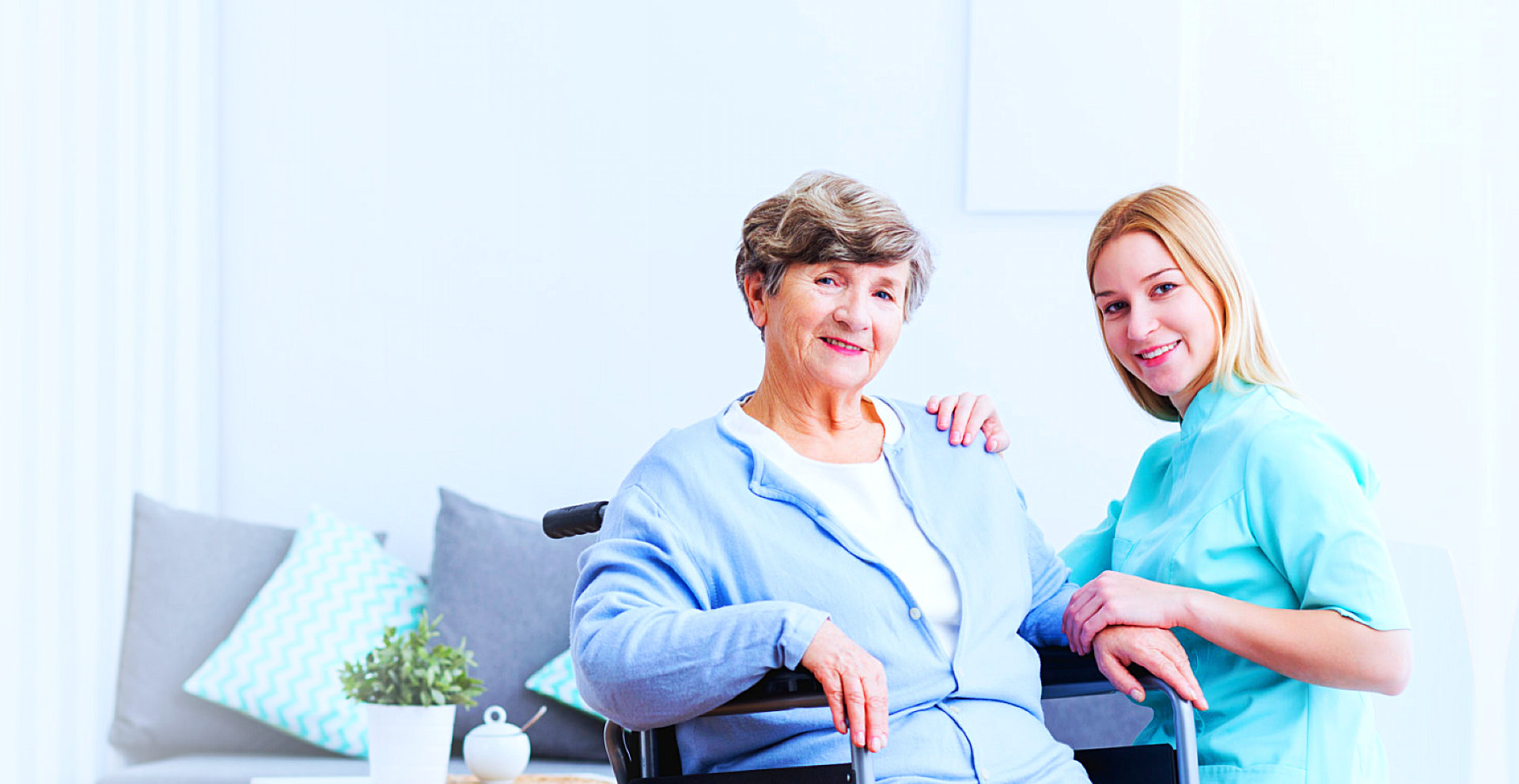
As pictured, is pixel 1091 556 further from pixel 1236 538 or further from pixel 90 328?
pixel 90 328

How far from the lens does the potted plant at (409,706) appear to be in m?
2.04

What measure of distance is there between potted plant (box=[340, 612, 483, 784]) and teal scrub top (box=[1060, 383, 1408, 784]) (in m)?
1.20

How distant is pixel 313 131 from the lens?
3.13 meters

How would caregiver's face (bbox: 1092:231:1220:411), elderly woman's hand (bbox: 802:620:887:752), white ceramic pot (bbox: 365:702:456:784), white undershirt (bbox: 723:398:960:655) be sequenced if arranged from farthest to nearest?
white ceramic pot (bbox: 365:702:456:784) → caregiver's face (bbox: 1092:231:1220:411) → white undershirt (bbox: 723:398:960:655) → elderly woman's hand (bbox: 802:620:887:752)

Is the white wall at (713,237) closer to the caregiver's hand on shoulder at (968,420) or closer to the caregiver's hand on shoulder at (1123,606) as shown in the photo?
the caregiver's hand on shoulder at (968,420)

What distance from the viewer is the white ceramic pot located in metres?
2.04

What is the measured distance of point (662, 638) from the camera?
4.07 feet

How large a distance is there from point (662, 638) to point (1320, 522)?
31.2 inches

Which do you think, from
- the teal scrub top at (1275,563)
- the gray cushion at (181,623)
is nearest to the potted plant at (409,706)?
the gray cushion at (181,623)

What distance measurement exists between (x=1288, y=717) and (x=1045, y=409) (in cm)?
145

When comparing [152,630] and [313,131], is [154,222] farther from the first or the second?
[152,630]

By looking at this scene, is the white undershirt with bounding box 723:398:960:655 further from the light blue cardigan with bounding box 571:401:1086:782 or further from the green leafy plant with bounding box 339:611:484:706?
the green leafy plant with bounding box 339:611:484:706

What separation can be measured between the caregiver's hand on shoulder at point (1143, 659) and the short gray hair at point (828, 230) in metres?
0.54

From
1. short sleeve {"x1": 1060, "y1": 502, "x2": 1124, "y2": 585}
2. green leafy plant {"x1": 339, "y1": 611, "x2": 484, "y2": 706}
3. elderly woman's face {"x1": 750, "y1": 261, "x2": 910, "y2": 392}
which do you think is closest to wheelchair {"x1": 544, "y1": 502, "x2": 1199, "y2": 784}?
short sleeve {"x1": 1060, "y1": 502, "x2": 1124, "y2": 585}
